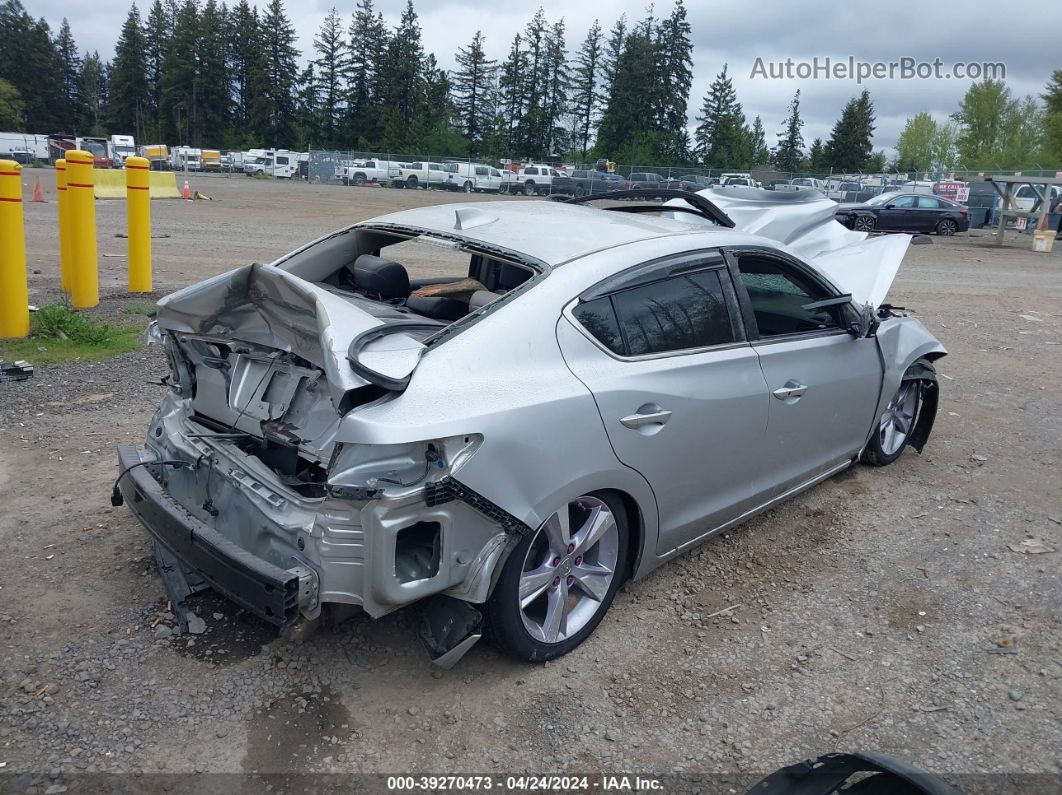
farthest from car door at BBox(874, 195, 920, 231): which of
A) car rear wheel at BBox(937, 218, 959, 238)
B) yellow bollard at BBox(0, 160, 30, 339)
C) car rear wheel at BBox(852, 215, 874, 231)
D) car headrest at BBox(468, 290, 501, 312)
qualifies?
car headrest at BBox(468, 290, 501, 312)

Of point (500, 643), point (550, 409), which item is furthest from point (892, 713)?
point (550, 409)

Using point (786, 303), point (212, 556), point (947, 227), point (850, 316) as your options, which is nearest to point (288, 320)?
point (212, 556)

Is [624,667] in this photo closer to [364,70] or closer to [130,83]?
[364,70]

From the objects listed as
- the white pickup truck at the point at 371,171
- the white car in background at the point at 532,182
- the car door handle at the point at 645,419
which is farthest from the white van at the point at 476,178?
the car door handle at the point at 645,419

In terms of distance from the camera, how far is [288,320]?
327 cm

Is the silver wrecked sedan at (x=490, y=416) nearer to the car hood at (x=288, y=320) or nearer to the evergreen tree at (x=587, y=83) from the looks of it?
the car hood at (x=288, y=320)

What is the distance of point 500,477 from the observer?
109 inches

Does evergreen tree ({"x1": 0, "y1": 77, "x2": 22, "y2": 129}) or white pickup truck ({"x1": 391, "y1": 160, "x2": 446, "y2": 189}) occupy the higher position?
evergreen tree ({"x1": 0, "y1": 77, "x2": 22, "y2": 129})

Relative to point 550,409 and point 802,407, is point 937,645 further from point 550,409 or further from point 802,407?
point 550,409

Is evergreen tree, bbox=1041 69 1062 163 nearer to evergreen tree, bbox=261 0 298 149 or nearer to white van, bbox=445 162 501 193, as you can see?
white van, bbox=445 162 501 193

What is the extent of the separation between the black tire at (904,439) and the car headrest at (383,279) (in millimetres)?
2979

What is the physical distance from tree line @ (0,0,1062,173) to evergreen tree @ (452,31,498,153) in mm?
106

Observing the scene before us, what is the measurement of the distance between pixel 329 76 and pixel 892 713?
95.7 meters

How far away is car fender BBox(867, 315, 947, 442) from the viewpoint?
4883 mm
